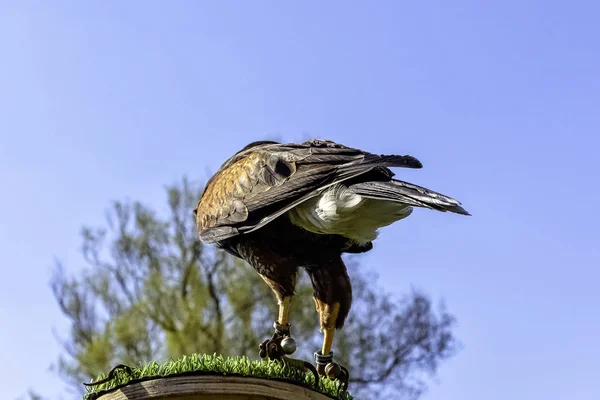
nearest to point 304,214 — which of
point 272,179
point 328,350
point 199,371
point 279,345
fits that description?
point 272,179

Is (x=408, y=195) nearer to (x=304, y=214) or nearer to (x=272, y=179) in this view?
(x=304, y=214)

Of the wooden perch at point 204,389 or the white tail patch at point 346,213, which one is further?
the white tail patch at point 346,213

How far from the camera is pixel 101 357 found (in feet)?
38.1

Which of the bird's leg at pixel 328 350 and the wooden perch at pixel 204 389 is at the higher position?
the bird's leg at pixel 328 350

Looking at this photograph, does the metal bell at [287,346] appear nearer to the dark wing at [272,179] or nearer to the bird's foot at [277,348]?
the bird's foot at [277,348]

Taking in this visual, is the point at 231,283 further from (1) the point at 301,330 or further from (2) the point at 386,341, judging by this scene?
(2) the point at 386,341

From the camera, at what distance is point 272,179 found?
4258mm

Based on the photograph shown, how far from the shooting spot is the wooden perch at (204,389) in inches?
128

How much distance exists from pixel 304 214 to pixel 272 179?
26cm

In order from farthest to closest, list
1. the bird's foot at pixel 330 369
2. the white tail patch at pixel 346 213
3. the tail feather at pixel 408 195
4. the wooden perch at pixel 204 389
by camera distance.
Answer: the bird's foot at pixel 330 369
the white tail patch at pixel 346 213
the tail feather at pixel 408 195
the wooden perch at pixel 204 389

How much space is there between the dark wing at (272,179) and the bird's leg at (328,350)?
2.02 ft

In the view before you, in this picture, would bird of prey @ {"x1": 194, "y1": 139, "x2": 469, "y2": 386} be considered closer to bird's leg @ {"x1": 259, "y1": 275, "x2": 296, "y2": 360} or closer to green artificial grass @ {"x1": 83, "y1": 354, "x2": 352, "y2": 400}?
bird's leg @ {"x1": 259, "y1": 275, "x2": 296, "y2": 360}

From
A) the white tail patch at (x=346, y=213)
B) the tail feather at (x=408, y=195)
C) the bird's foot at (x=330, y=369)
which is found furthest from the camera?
the bird's foot at (x=330, y=369)

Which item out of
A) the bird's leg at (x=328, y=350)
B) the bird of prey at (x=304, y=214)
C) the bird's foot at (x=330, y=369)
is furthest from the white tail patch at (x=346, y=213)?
the bird's foot at (x=330, y=369)
